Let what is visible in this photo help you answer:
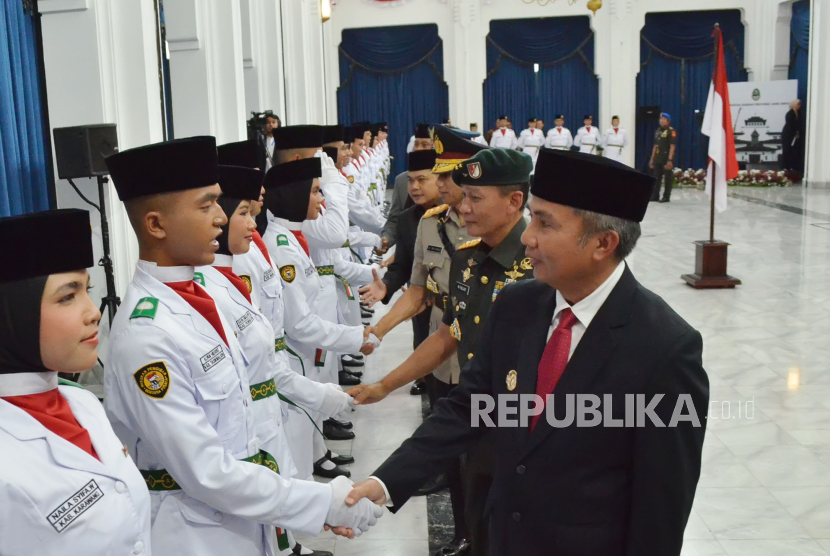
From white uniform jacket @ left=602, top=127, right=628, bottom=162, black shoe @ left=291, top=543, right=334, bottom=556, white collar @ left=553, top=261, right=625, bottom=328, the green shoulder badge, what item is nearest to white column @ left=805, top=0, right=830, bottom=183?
white uniform jacket @ left=602, top=127, right=628, bottom=162

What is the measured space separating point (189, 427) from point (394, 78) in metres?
20.2

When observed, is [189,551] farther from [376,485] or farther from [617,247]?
[617,247]

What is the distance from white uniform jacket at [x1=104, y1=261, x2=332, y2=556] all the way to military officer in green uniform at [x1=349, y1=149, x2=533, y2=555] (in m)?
0.73

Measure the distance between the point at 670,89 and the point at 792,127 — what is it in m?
3.37

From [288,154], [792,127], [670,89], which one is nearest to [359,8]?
[670,89]

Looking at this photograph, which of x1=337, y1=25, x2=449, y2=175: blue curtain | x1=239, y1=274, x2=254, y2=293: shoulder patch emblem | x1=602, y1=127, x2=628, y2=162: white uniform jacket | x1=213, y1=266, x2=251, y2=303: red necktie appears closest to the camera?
x1=213, y1=266, x2=251, y2=303: red necktie

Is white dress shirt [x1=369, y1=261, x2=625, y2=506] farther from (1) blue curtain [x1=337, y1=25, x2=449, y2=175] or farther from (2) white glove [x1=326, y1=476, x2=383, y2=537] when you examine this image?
(1) blue curtain [x1=337, y1=25, x2=449, y2=175]

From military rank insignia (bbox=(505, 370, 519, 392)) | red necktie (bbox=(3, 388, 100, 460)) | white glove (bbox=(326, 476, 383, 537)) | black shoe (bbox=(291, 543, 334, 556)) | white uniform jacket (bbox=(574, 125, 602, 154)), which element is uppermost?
red necktie (bbox=(3, 388, 100, 460))

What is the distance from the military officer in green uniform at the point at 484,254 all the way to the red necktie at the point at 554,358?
818 mm

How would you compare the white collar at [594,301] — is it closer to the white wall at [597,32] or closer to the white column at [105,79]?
the white column at [105,79]

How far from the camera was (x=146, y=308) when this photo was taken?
194 cm

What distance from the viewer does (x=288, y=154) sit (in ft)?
17.0

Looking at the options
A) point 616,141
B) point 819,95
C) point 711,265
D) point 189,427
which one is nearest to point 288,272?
point 189,427

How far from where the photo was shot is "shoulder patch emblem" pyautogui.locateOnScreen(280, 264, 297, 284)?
12.3 feet
